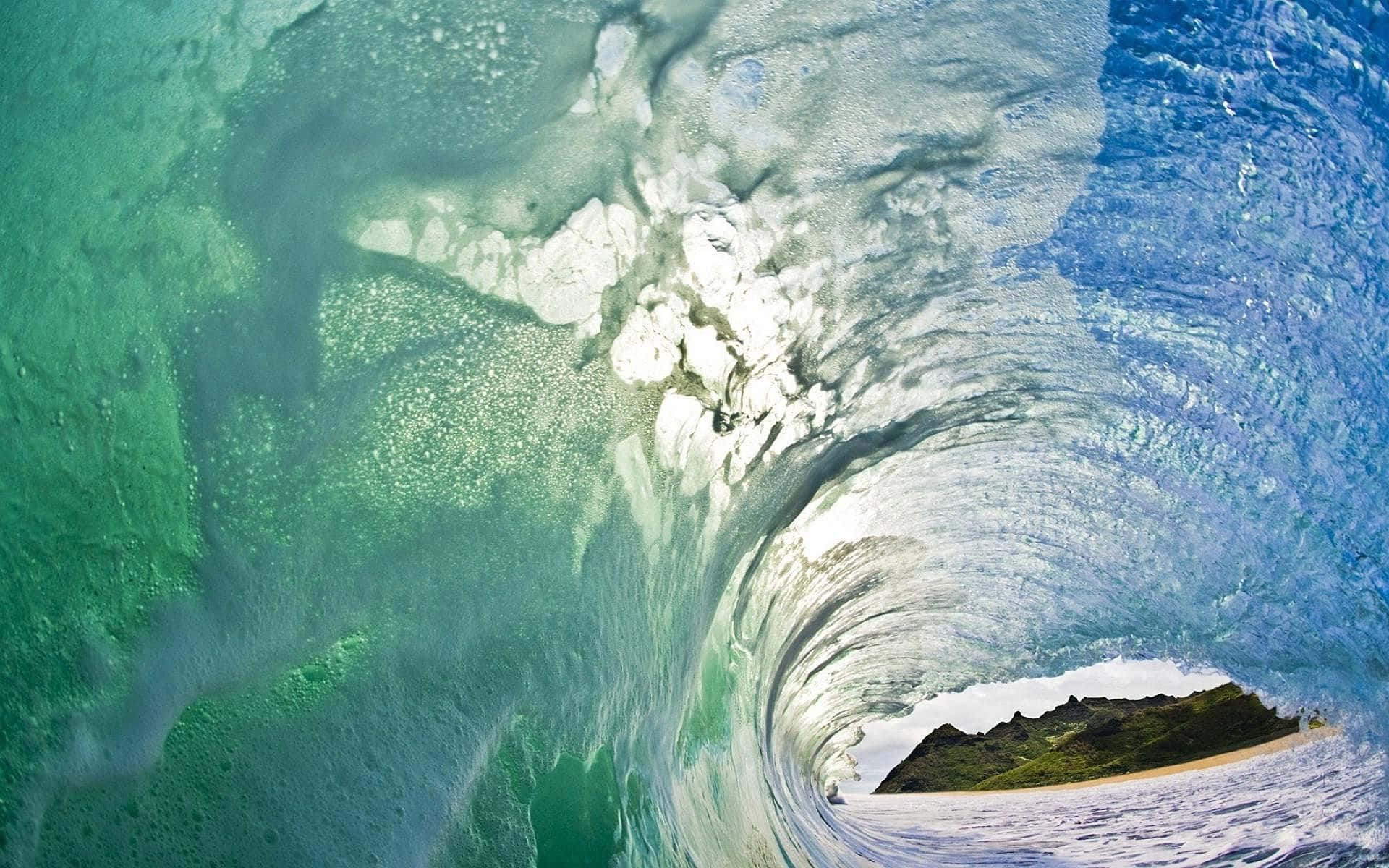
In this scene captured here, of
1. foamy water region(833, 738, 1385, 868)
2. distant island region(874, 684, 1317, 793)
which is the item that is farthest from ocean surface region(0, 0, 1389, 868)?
distant island region(874, 684, 1317, 793)

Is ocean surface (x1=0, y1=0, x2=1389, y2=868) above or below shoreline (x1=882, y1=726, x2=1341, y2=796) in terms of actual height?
above

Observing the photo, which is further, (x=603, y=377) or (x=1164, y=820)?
(x=1164, y=820)

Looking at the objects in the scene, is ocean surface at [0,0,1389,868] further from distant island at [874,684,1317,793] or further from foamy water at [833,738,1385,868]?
distant island at [874,684,1317,793]

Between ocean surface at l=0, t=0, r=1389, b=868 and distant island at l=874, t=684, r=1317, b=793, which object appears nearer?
ocean surface at l=0, t=0, r=1389, b=868

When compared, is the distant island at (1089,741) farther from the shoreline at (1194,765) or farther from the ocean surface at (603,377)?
the ocean surface at (603,377)

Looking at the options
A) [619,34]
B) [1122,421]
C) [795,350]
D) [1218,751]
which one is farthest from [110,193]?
[1218,751]

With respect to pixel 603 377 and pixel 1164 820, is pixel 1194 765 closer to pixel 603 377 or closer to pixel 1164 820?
pixel 1164 820

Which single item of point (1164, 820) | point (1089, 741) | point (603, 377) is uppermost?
point (603, 377)

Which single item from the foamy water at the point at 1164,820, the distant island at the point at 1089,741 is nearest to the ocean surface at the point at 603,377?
the foamy water at the point at 1164,820

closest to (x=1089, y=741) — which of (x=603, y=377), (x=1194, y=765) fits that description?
(x=1194, y=765)
